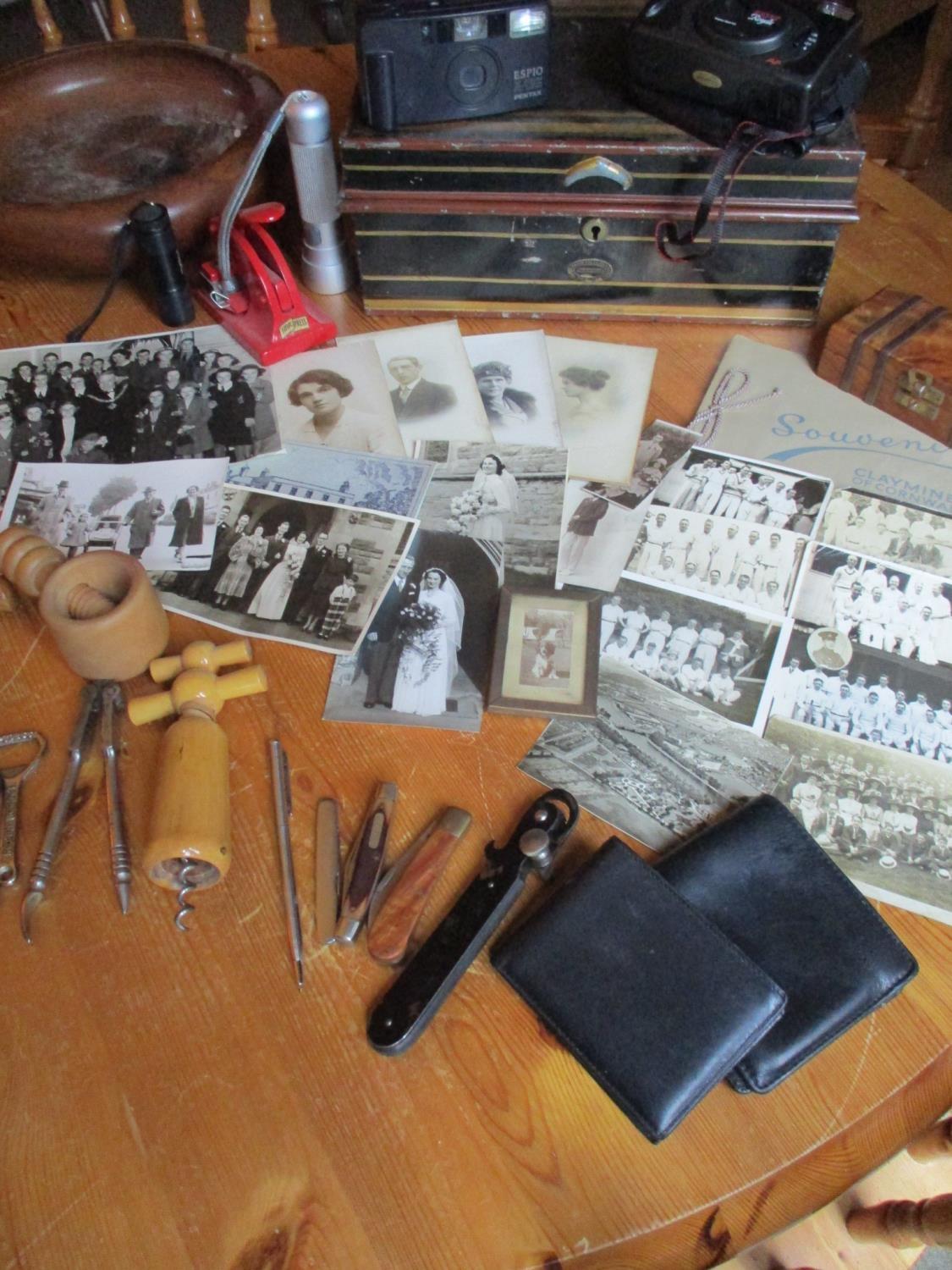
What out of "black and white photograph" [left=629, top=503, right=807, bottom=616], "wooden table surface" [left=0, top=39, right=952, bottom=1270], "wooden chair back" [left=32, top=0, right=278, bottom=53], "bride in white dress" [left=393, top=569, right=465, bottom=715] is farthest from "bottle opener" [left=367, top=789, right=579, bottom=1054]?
"wooden chair back" [left=32, top=0, right=278, bottom=53]

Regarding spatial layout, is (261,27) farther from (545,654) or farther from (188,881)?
(188,881)

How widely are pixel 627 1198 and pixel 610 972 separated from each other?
0.12m

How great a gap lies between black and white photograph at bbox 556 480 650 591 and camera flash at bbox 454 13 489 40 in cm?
39

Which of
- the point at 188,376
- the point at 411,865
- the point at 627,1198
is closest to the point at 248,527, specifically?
the point at 188,376

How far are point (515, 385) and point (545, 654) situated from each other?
0.31 metres

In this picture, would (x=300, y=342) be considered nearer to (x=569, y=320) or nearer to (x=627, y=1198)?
(x=569, y=320)

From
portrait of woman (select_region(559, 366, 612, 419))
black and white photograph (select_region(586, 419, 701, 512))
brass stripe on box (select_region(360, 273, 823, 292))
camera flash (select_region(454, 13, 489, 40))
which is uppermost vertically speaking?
camera flash (select_region(454, 13, 489, 40))

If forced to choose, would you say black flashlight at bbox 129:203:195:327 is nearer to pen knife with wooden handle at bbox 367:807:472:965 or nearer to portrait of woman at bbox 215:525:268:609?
portrait of woman at bbox 215:525:268:609

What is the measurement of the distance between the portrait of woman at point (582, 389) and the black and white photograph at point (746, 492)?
0.34 feet

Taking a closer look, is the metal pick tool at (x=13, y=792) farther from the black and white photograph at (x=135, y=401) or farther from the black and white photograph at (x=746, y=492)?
the black and white photograph at (x=746, y=492)

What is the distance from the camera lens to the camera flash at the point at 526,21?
2.81 feet

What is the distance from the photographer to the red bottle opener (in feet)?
3.07

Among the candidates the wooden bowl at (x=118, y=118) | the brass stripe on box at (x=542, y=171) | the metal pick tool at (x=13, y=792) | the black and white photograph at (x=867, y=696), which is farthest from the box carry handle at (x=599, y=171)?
the metal pick tool at (x=13, y=792)

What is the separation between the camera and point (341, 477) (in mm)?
872
